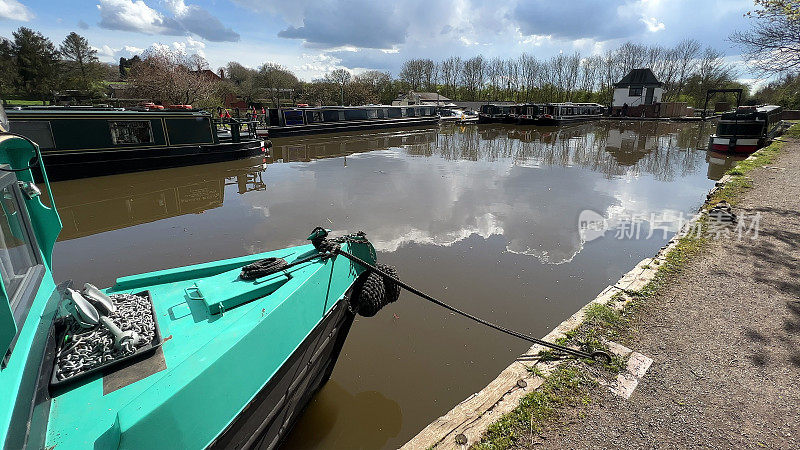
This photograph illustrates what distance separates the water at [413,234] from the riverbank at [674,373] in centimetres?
75

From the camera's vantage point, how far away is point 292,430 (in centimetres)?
350

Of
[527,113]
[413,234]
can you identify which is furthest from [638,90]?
[413,234]

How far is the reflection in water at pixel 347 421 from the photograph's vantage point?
11.3 feet

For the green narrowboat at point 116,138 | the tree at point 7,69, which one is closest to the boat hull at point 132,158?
the green narrowboat at point 116,138

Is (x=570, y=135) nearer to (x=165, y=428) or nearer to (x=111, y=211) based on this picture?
(x=111, y=211)

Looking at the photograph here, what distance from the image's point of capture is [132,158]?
13.6 meters

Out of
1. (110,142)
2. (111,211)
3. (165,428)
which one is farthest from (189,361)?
(110,142)

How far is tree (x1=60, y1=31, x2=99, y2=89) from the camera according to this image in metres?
37.8

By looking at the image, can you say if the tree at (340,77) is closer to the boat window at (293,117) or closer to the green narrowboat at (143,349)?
the boat window at (293,117)

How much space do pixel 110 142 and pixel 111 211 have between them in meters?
4.73

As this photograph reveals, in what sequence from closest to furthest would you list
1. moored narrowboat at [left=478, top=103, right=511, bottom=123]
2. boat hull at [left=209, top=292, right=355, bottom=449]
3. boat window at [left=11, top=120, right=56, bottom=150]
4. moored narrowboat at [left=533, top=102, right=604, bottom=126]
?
boat hull at [left=209, top=292, right=355, bottom=449], boat window at [left=11, top=120, right=56, bottom=150], moored narrowboat at [left=533, top=102, right=604, bottom=126], moored narrowboat at [left=478, top=103, right=511, bottom=123]

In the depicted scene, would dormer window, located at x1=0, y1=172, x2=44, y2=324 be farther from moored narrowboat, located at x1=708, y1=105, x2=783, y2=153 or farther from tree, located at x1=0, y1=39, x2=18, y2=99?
tree, located at x1=0, y1=39, x2=18, y2=99

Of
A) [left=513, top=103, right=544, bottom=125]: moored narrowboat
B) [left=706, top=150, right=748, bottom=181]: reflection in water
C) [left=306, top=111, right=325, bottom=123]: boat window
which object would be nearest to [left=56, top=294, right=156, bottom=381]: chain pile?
[left=706, top=150, right=748, bottom=181]: reflection in water

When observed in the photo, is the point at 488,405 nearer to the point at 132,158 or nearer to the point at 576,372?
the point at 576,372
